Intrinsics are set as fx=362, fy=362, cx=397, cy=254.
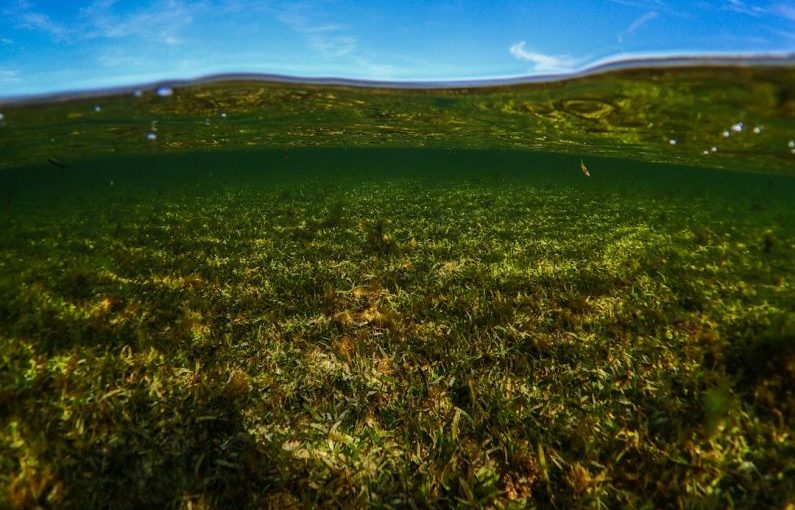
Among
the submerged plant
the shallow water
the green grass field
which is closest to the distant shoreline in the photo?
the shallow water

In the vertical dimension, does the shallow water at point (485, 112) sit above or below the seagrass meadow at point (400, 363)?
above

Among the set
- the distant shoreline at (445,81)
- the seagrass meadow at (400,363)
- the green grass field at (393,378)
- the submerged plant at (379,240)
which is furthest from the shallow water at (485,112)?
the submerged plant at (379,240)

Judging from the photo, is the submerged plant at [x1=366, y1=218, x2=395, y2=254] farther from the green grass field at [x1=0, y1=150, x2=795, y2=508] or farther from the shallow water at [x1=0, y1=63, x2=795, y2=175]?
the shallow water at [x1=0, y1=63, x2=795, y2=175]

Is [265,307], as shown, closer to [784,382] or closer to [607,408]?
[607,408]

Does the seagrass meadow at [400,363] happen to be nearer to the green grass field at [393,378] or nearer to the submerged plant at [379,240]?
the green grass field at [393,378]

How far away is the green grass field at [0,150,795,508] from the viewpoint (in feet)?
10.3

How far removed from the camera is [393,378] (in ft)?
14.7

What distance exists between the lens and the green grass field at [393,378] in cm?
314

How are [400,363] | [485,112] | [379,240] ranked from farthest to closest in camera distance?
[485,112], [379,240], [400,363]

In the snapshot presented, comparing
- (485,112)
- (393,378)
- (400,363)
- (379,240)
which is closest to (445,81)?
(485,112)

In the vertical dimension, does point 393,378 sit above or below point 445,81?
below

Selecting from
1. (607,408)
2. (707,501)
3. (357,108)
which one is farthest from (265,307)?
(357,108)

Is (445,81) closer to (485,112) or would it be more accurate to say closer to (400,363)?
(485,112)

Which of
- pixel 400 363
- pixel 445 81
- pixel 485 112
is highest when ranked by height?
pixel 445 81
